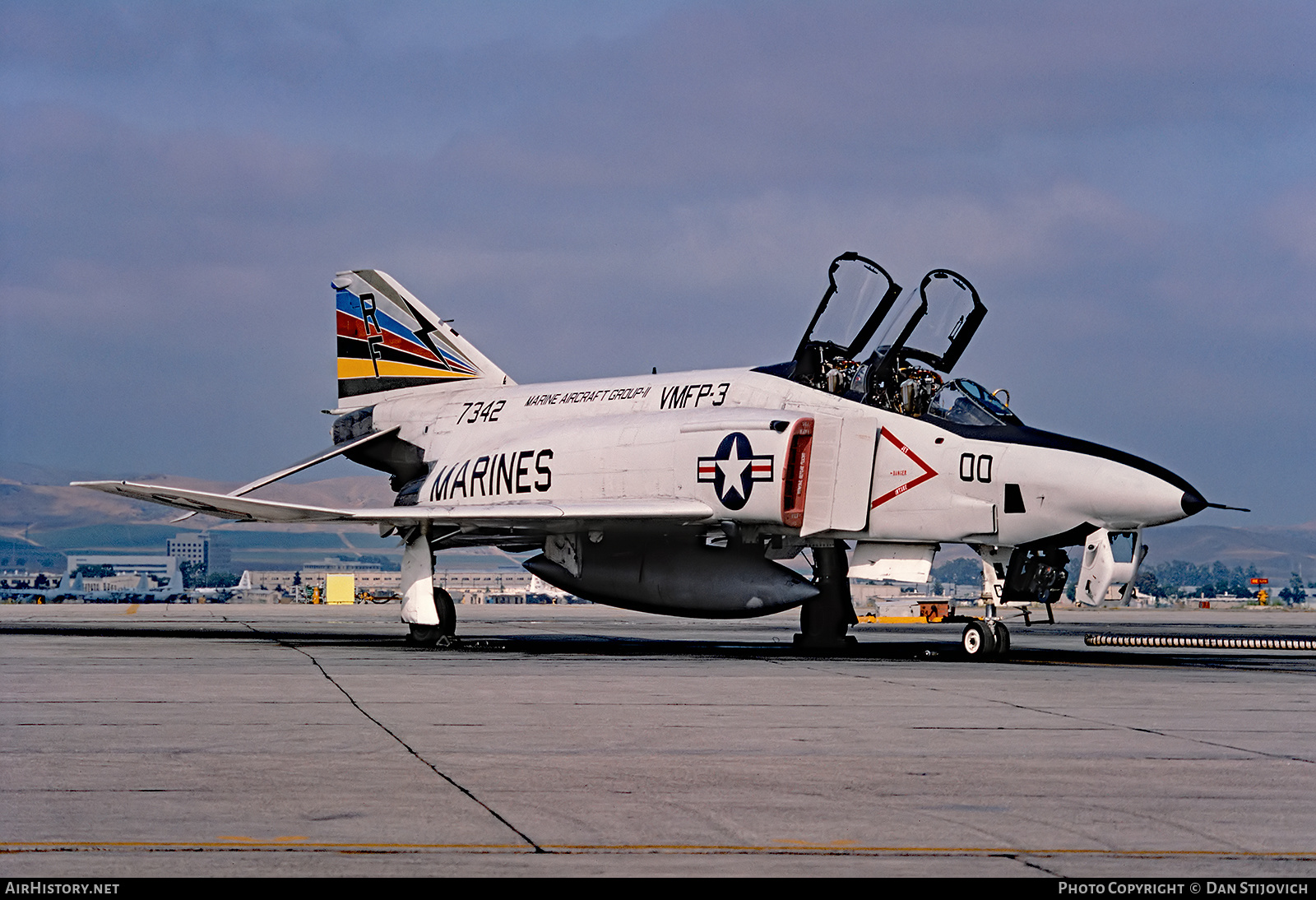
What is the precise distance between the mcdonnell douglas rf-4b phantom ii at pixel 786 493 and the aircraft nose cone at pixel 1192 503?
28mm

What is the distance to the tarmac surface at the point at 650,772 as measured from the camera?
4688mm

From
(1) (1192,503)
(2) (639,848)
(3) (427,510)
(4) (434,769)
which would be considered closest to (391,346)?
Result: (3) (427,510)

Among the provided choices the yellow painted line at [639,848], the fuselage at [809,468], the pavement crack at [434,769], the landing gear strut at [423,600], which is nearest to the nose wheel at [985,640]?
the fuselage at [809,468]

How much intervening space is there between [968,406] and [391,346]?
37.2 ft

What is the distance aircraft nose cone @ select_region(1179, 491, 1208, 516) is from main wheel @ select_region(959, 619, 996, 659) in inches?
97.6

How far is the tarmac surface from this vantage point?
15.4 ft

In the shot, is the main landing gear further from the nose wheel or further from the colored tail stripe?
the nose wheel

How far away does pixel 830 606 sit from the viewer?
1741 centimetres

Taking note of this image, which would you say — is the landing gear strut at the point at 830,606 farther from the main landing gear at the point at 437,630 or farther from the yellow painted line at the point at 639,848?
the yellow painted line at the point at 639,848

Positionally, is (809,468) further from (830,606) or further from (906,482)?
(830,606)

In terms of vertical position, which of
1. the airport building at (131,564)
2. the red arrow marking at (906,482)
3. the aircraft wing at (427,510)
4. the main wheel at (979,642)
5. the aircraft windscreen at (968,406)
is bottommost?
the airport building at (131,564)

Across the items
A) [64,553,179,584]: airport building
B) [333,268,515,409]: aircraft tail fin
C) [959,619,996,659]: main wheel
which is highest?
[333,268,515,409]: aircraft tail fin

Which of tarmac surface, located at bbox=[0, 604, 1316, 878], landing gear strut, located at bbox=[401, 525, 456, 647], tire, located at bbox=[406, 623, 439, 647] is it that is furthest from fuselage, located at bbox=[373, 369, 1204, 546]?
tarmac surface, located at bbox=[0, 604, 1316, 878]
